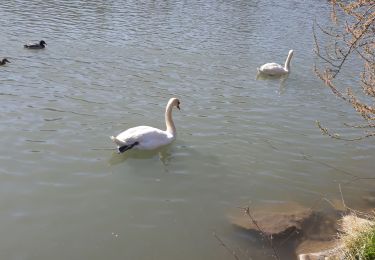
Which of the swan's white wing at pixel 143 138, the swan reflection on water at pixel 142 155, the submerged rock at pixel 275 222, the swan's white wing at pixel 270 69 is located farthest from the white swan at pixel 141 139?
the swan's white wing at pixel 270 69

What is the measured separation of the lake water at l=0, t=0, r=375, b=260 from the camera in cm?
675

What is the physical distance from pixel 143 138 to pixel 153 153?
1.58 ft

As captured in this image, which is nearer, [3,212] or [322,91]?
[3,212]

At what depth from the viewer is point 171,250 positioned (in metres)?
6.39

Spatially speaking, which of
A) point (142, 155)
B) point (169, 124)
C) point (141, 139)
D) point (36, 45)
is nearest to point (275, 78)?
point (169, 124)

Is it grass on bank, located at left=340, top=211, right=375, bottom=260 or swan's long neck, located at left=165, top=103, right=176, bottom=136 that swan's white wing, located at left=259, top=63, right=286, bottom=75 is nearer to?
swan's long neck, located at left=165, top=103, right=176, bottom=136

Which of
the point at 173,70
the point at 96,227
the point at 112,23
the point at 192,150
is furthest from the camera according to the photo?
the point at 112,23

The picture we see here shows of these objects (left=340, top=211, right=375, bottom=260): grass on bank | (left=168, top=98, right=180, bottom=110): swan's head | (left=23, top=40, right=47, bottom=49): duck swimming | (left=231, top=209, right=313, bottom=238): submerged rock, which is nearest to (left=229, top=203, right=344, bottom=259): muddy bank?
(left=231, top=209, right=313, bottom=238): submerged rock

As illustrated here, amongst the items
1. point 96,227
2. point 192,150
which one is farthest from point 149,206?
point 192,150

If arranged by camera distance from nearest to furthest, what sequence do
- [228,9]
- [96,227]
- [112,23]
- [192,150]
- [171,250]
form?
[171,250], [96,227], [192,150], [112,23], [228,9]

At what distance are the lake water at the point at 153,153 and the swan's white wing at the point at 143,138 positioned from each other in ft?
0.82

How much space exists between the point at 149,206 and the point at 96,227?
37.6 inches

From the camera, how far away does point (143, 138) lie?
A: 9.22 meters

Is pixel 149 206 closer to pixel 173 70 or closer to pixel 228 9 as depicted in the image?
pixel 173 70
